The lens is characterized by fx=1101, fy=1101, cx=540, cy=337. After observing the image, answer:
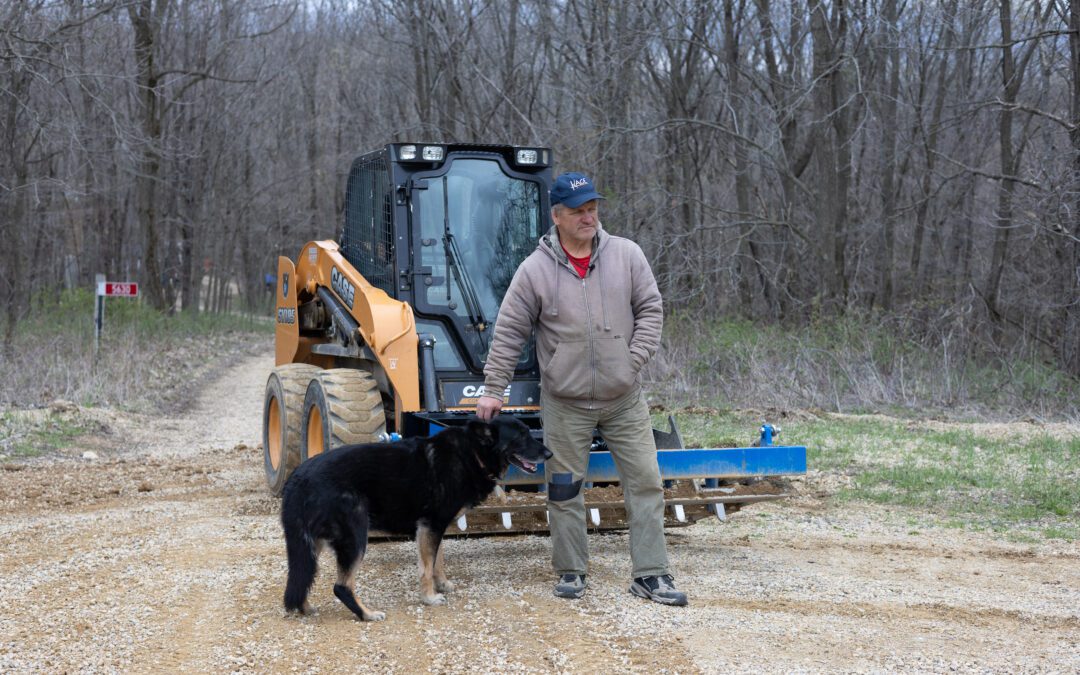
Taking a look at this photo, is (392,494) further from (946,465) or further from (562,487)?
(946,465)

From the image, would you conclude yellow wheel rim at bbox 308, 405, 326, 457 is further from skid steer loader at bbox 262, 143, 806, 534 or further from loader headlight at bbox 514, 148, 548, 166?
loader headlight at bbox 514, 148, 548, 166

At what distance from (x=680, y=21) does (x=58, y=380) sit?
12.8m

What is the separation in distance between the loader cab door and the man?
1811 millimetres

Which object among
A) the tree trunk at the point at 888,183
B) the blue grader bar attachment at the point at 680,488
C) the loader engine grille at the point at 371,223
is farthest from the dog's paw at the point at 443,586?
the tree trunk at the point at 888,183

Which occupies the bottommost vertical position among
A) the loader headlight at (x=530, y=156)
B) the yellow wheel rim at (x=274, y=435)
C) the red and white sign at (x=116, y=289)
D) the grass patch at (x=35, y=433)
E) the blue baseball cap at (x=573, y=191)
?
the grass patch at (x=35, y=433)

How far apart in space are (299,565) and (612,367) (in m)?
1.99

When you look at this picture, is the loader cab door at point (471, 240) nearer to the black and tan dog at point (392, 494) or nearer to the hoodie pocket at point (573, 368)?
the black and tan dog at point (392, 494)

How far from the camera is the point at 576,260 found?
20.6 ft

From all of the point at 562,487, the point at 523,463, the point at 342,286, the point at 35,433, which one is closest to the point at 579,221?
the point at 523,463

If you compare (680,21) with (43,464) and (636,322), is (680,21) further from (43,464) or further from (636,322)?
(636,322)

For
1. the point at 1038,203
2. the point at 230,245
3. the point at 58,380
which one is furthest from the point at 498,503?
the point at 230,245

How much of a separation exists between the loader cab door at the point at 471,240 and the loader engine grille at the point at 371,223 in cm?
30

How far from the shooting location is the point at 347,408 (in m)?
7.83

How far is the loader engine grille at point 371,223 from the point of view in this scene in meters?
8.45
